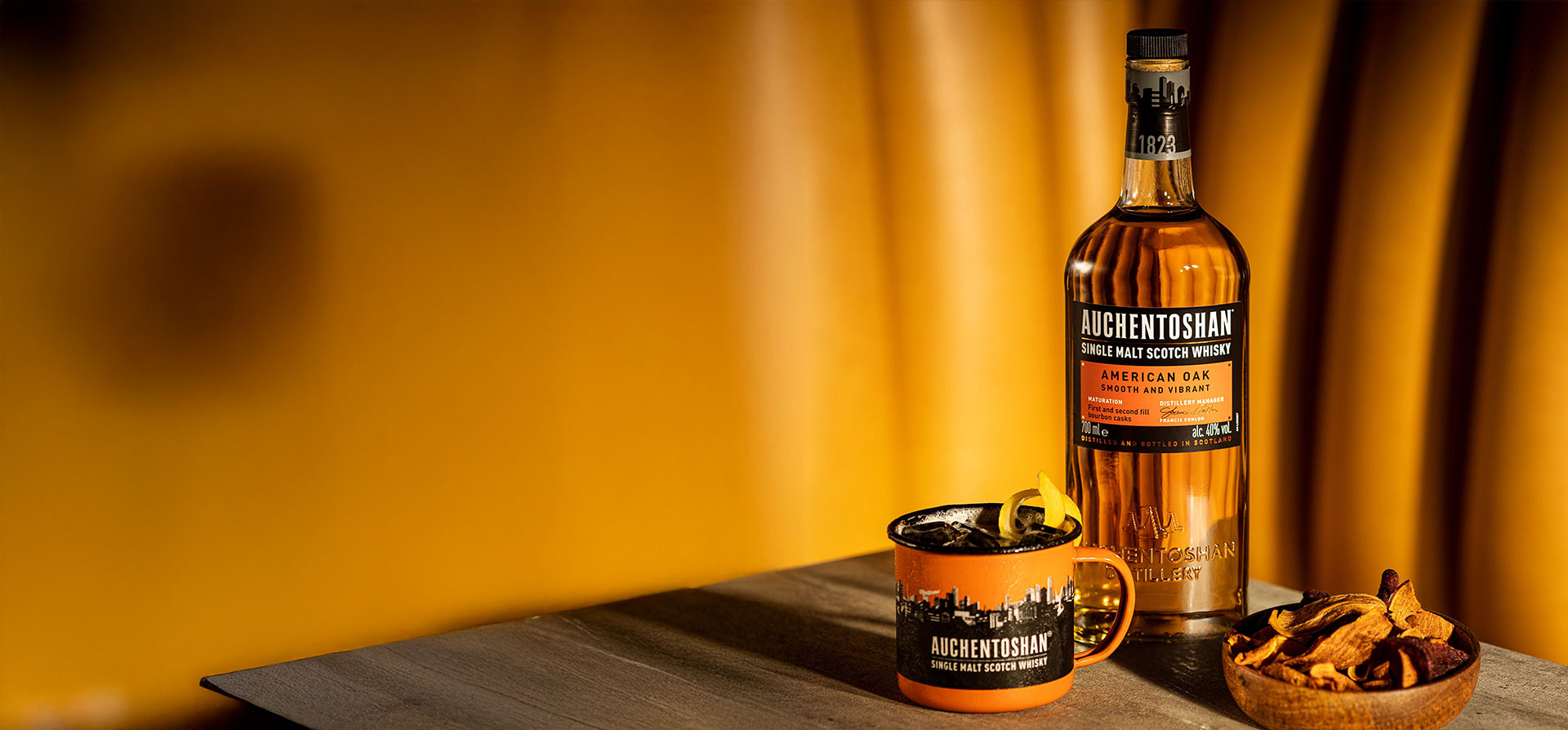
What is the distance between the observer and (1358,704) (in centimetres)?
61

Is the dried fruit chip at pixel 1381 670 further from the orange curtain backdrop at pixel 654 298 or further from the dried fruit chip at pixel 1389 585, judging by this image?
the orange curtain backdrop at pixel 654 298

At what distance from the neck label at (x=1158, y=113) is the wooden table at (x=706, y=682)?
27cm

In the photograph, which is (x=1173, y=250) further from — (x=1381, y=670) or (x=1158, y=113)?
(x=1381, y=670)

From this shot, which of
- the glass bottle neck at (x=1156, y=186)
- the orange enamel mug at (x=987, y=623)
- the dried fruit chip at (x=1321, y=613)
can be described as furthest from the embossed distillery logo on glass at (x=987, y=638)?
the glass bottle neck at (x=1156, y=186)

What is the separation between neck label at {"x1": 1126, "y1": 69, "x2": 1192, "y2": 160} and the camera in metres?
0.73

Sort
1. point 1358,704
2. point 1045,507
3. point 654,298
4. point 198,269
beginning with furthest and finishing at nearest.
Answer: point 654,298, point 198,269, point 1045,507, point 1358,704

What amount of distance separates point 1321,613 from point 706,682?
11.9 inches

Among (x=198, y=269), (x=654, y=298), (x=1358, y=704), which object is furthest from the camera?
(x=654, y=298)

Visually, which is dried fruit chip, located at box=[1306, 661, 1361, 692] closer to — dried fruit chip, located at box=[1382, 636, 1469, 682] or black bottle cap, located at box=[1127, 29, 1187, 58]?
dried fruit chip, located at box=[1382, 636, 1469, 682]

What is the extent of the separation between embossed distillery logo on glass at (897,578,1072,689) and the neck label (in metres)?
0.24

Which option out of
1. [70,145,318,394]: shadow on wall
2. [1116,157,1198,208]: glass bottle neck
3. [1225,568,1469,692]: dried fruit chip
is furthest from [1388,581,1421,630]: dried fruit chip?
[70,145,318,394]: shadow on wall

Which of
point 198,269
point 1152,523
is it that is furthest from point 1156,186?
point 198,269

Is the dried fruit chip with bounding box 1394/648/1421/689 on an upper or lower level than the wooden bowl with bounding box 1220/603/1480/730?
upper

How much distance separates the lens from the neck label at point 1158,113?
0.73 metres
